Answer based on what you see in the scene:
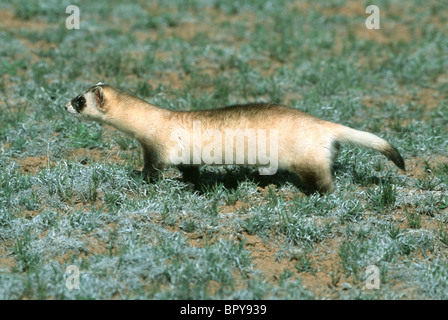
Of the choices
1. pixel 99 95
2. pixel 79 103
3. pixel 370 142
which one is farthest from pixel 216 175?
pixel 370 142

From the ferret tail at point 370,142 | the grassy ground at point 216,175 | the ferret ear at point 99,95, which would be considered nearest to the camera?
the grassy ground at point 216,175

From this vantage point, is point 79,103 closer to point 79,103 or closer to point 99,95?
point 79,103

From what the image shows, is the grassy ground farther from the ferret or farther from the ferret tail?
the ferret tail

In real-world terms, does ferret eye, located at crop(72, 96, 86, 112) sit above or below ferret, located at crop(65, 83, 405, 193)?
above

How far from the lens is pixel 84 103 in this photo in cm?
595

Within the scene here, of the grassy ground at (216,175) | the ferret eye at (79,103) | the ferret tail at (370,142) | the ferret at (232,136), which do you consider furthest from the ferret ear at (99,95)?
the ferret tail at (370,142)

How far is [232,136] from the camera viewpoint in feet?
18.5

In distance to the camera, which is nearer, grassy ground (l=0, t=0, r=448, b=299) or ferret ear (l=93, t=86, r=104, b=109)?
grassy ground (l=0, t=0, r=448, b=299)

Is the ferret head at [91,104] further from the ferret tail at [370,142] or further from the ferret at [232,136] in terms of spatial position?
the ferret tail at [370,142]

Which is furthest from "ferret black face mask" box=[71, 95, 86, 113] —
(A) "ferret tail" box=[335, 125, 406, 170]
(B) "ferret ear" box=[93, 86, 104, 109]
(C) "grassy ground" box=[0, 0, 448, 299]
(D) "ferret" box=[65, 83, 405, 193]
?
(A) "ferret tail" box=[335, 125, 406, 170]

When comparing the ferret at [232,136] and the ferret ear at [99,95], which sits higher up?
the ferret ear at [99,95]

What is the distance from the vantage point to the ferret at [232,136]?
18.0ft

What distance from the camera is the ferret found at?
5480 millimetres
